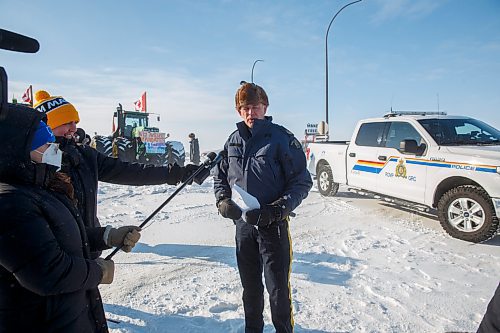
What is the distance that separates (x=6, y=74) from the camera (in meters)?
0.98

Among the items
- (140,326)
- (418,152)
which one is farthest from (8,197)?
(418,152)

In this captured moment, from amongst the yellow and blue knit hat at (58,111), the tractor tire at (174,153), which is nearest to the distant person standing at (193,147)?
the tractor tire at (174,153)

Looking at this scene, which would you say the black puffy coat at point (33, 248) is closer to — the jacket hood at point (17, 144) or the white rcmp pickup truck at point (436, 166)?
the jacket hood at point (17, 144)

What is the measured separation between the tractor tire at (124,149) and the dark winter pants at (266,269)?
1198 centimetres

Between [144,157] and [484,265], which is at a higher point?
[144,157]

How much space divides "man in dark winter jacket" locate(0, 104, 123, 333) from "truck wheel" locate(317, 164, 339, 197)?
7.78 meters

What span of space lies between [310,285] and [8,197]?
314 centimetres

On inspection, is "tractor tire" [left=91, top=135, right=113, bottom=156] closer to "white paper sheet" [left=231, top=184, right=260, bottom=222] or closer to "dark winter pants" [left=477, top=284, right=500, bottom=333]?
"white paper sheet" [left=231, top=184, right=260, bottom=222]

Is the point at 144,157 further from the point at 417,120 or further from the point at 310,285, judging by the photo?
the point at 310,285

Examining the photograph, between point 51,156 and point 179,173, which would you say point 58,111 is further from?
point 51,156

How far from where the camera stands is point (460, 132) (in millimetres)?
6078

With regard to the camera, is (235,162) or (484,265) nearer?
(235,162)

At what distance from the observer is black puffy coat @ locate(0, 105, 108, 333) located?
4.12 ft

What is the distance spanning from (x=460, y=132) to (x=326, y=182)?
3549 millimetres
